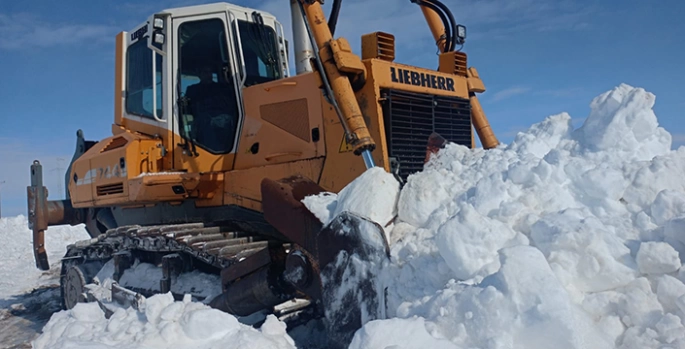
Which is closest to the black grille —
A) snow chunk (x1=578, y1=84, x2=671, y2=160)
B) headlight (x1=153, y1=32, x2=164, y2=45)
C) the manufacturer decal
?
snow chunk (x1=578, y1=84, x2=671, y2=160)

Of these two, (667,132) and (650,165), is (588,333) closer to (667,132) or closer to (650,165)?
(650,165)

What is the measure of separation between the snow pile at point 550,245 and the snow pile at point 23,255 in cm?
775

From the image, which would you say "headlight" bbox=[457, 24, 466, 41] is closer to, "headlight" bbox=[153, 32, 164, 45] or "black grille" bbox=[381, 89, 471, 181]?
"black grille" bbox=[381, 89, 471, 181]

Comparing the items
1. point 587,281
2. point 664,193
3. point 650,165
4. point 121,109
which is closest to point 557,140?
point 650,165

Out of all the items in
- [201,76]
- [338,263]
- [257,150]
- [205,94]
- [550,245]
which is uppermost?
[201,76]

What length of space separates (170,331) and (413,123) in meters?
2.52

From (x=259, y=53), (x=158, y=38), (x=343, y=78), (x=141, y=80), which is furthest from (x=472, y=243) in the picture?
(x=141, y=80)

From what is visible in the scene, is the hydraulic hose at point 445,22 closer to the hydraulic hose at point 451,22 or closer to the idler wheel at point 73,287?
the hydraulic hose at point 451,22

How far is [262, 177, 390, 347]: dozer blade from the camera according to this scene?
3.21m

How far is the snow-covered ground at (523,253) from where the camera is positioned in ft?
8.07

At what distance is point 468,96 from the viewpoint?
5328 millimetres

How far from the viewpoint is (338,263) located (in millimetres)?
3379

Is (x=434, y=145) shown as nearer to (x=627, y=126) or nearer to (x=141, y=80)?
(x=627, y=126)

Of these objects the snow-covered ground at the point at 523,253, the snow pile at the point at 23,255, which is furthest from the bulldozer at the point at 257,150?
the snow pile at the point at 23,255
